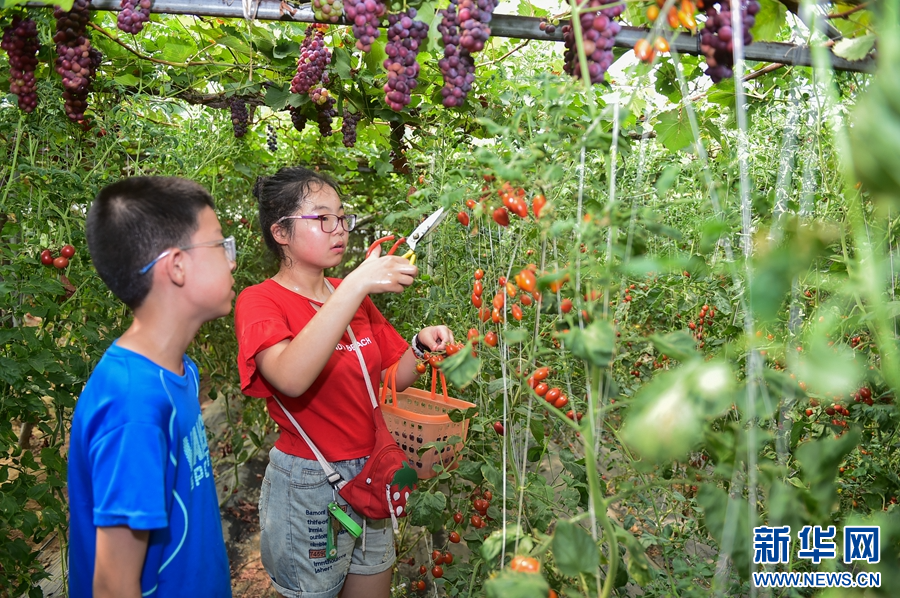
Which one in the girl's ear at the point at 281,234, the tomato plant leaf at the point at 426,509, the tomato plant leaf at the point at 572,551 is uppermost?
the girl's ear at the point at 281,234

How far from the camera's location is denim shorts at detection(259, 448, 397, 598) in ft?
5.51

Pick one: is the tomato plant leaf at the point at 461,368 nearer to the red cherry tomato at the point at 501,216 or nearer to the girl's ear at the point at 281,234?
the red cherry tomato at the point at 501,216

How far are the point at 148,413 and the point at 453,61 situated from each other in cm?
84

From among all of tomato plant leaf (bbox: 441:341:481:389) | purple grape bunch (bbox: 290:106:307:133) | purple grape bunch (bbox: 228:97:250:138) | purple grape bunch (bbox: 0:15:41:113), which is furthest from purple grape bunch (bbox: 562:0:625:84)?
purple grape bunch (bbox: 228:97:250:138)

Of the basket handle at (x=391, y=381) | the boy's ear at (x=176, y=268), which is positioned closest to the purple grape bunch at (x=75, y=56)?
the boy's ear at (x=176, y=268)

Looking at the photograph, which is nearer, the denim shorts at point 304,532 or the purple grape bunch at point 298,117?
the denim shorts at point 304,532

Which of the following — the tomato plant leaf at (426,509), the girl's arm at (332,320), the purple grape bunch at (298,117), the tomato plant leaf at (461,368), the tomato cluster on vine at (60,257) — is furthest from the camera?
the purple grape bunch at (298,117)

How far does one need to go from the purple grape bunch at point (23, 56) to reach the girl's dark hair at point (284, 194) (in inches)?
33.8

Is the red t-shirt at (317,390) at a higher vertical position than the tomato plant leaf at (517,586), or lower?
higher

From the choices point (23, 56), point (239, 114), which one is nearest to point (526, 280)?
point (23, 56)

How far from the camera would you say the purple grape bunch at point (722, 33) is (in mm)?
978

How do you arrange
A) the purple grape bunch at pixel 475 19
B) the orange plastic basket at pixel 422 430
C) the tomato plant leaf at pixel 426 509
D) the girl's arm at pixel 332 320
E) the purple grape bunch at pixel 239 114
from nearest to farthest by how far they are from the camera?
1. the purple grape bunch at pixel 475 19
2. the girl's arm at pixel 332 320
3. the tomato plant leaf at pixel 426 509
4. the orange plastic basket at pixel 422 430
5. the purple grape bunch at pixel 239 114

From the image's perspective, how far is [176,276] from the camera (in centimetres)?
112

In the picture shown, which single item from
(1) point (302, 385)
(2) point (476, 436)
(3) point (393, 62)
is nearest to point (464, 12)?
(3) point (393, 62)
